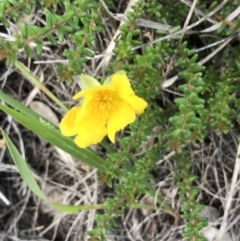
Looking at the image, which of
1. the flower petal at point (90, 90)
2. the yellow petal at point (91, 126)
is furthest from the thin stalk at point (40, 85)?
the flower petal at point (90, 90)

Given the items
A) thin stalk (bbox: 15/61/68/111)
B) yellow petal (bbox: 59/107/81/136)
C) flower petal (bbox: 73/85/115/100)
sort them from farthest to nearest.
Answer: thin stalk (bbox: 15/61/68/111) < yellow petal (bbox: 59/107/81/136) < flower petal (bbox: 73/85/115/100)

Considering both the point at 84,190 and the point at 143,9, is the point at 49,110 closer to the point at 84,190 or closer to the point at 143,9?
the point at 84,190

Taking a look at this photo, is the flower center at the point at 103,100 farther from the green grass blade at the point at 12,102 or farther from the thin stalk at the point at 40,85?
the thin stalk at the point at 40,85

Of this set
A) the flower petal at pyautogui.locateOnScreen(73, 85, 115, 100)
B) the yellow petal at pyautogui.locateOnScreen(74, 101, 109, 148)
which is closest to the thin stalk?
the yellow petal at pyautogui.locateOnScreen(74, 101, 109, 148)

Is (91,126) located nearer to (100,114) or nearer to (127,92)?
(100,114)

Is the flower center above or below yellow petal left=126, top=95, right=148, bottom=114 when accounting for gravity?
below

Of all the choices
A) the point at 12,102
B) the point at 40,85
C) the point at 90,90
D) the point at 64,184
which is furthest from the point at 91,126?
the point at 64,184

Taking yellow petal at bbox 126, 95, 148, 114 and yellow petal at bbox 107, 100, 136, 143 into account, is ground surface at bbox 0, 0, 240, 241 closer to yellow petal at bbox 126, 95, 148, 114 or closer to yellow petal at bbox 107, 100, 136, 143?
yellow petal at bbox 107, 100, 136, 143
